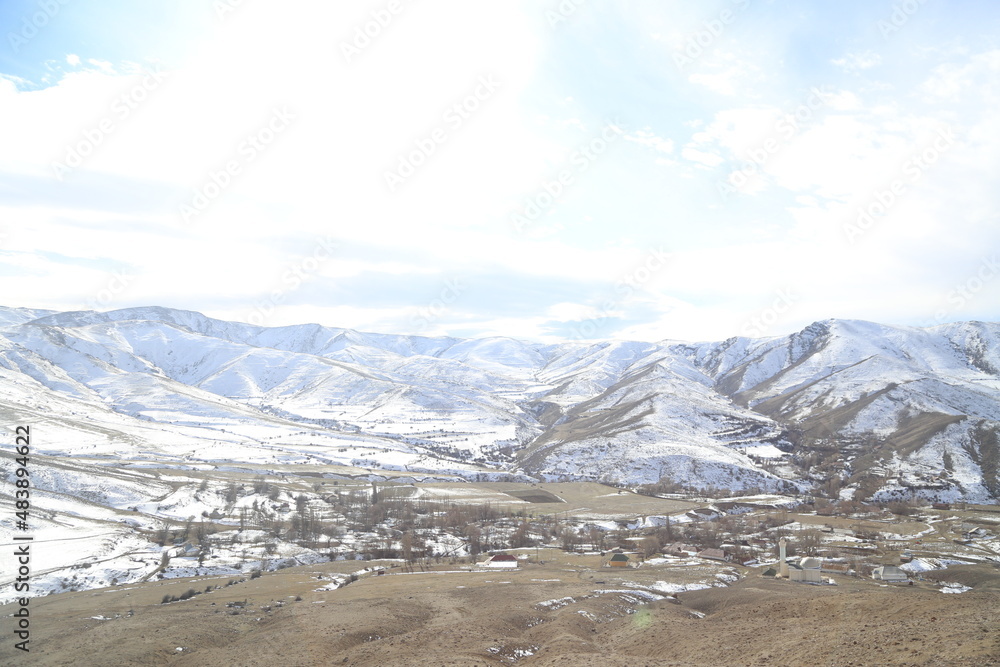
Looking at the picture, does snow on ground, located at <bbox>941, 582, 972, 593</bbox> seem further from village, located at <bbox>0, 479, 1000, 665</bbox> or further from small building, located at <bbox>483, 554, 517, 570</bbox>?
small building, located at <bbox>483, 554, 517, 570</bbox>

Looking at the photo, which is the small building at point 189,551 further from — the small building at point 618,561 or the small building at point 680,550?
the small building at point 680,550

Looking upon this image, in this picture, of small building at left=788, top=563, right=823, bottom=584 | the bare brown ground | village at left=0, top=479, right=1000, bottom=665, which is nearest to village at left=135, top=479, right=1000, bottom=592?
small building at left=788, top=563, right=823, bottom=584

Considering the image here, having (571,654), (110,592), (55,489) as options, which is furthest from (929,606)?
(55,489)

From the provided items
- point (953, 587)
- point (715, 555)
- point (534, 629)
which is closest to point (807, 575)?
point (953, 587)

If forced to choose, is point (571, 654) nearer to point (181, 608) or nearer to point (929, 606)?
point (929, 606)

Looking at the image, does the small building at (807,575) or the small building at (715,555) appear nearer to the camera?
the small building at (807,575)

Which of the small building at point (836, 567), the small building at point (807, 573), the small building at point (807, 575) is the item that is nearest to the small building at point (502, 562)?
the small building at point (807, 573)

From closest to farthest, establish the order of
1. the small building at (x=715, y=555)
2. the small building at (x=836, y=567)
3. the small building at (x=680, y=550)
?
1. the small building at (x=836, y=567)
2. the small building at (x=715, y=555)
3. the small building at (x=680, y=550)
